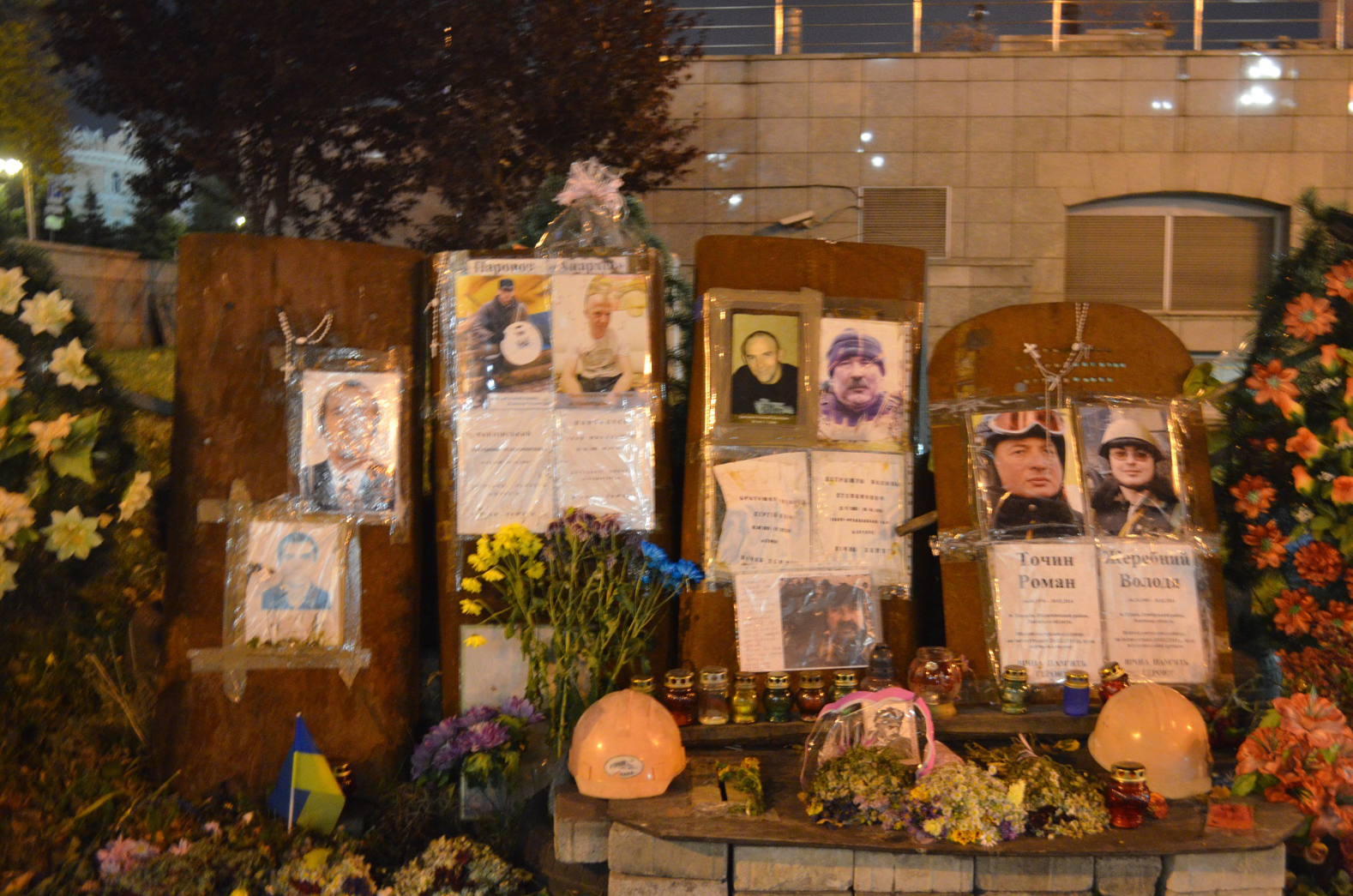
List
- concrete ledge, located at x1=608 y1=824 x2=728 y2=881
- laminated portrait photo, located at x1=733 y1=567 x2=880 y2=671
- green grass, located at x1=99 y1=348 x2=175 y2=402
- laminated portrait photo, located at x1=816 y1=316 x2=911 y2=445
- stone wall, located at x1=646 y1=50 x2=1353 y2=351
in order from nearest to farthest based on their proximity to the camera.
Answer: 1. concrete ledge, located at x1=608 y1=824 x2=728 y2=881
2. laminated portrait photo, located at x1=733 y1=567 x2=880 y2=671
3. laminated portrait photo, located at x1=816 y1=316 x2=911 y2=445
4. green grass, located at x1=99 y1=348 x2=175 y2=402
5. stone wall, located at x1=646 y1=50 x2=1353 y2=351

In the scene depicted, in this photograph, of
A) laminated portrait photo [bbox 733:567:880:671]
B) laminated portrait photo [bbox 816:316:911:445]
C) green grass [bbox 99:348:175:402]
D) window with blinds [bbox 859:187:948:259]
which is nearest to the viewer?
laminated portrait photo [bbox 733:567:880:671]

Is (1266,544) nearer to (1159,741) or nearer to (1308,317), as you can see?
(1308,317)

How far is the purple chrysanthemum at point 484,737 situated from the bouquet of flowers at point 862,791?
1065 mm

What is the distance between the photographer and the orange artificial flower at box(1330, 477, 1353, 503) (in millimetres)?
3229

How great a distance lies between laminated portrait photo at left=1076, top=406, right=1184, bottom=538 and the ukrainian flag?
9.14 ft

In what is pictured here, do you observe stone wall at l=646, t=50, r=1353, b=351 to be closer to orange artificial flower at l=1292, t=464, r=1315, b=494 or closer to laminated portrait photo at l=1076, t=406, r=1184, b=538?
laminated portrait photo at l=1076, t=406, r=1184, b=538

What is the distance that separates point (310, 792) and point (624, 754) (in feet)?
3.83

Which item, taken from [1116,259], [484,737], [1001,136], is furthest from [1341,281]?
[1116,259]

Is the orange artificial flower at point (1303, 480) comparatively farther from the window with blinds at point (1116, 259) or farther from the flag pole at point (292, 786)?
the window with blinds at point (1116, 259)

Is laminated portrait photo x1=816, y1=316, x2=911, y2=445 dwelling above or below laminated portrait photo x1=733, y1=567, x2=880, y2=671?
above

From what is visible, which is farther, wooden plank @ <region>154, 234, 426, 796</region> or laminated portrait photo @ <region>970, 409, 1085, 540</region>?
laminated portrait photo @ <region>970, 409, 1085, 540</region>

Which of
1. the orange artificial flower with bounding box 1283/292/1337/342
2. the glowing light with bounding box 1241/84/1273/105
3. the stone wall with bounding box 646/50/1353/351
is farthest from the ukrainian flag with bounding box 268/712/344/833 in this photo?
the glowing light with bounding box 1241/84/1273/105

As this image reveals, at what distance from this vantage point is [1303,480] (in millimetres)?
3342

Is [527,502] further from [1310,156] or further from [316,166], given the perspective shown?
[1310,156]
